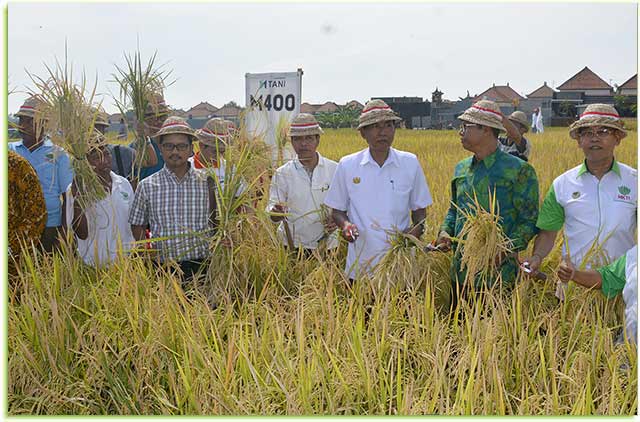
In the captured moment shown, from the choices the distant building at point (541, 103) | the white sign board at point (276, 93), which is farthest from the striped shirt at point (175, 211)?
the distant building at point (541, 103)

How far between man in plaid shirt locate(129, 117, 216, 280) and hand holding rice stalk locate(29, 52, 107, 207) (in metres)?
0.27

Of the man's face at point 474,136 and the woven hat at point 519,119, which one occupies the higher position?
the woven hat at point 519,119

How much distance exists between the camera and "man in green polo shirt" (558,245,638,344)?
2408 mm

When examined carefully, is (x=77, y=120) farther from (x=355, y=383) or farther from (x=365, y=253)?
(x=355, y=383)

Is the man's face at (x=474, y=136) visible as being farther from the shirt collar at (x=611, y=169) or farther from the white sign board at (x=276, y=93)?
the white sign board at (x=276, y=93)

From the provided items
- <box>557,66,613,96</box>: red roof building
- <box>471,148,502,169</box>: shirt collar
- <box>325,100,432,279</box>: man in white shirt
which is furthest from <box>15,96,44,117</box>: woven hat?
<box>557,66,613,96</box>: red roof building

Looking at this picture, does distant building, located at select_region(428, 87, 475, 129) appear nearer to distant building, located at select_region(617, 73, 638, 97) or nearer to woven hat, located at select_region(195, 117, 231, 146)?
distant building, located at select_region(617, 73, 638, 97)

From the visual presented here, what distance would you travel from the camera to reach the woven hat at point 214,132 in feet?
10.7

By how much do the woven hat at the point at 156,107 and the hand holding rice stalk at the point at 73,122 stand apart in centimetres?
39

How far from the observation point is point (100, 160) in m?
3.21

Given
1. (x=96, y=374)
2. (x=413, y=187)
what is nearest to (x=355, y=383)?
(x=96, y=374)

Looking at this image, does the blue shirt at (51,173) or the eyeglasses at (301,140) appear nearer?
the blue shirt at (51,173)

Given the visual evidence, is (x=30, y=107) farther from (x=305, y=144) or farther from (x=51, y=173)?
(x=305, y=144)

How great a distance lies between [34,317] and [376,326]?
1.41m
